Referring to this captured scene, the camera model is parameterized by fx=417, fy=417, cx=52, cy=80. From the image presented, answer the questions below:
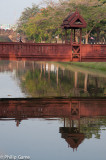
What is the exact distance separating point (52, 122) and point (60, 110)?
2811 millimetres

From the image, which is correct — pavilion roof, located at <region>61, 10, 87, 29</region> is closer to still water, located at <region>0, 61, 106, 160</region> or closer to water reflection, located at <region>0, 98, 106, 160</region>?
still water, located at <region>0, 61, 106, 160</region>

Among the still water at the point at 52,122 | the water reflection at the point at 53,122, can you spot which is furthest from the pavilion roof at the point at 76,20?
the water reflection at the point at 53,122

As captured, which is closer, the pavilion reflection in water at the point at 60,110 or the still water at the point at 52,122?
the still water at the point at 52,122

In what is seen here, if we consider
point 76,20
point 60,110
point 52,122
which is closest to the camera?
point 52,122

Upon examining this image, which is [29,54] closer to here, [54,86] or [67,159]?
[54,86]

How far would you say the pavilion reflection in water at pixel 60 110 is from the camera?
17.1 m

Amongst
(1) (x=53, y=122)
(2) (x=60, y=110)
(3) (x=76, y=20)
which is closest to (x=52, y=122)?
(1) (x=53, y=122)

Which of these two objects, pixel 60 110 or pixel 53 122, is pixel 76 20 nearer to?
pixel 60 110

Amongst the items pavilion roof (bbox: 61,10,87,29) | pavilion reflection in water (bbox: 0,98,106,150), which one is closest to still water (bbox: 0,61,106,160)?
pavilion reflection in water (bbox: 0,98,106,150)

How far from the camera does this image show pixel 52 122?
17859 mm

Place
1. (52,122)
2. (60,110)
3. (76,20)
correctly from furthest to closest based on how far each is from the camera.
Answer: (76,20)
(60,110)
(52,122)

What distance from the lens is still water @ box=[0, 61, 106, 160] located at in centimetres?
1281

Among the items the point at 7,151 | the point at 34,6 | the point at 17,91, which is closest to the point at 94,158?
the point at 7,151

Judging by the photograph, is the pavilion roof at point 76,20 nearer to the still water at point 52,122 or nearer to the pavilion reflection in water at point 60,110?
the still water at point 52,122
